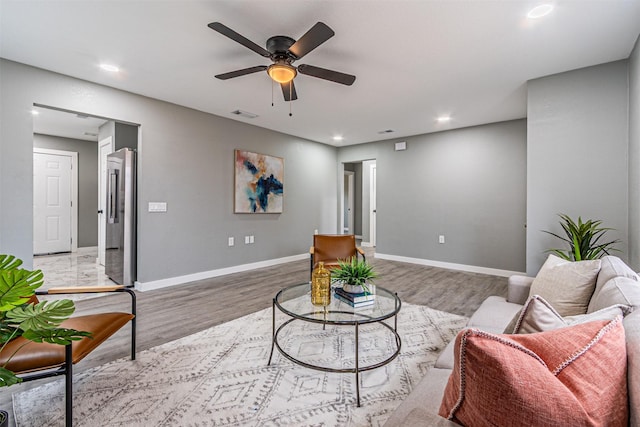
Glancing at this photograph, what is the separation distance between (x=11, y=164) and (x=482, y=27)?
14.4 feet

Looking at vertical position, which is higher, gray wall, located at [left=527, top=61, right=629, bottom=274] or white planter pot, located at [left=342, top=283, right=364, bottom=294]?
gray wall, located at [left=527, top=61, right=629, bottom=274]

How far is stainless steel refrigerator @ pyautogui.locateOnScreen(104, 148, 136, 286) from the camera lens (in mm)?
3877

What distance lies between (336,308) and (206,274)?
2973 mm

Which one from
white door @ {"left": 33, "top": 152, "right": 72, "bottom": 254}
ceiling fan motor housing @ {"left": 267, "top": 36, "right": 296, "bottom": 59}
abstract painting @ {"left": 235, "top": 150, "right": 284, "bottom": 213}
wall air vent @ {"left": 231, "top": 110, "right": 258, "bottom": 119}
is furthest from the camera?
white door @ {"left": 33, "top": 152, "right": 72, "bottom": 254}

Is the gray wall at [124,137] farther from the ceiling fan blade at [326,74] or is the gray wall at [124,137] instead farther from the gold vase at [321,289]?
the gold vase at [321,289]

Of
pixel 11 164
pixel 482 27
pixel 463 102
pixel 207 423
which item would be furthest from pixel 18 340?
pixel 463 102

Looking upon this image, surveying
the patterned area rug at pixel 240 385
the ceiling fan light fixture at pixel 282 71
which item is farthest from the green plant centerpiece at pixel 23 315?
the ceiling fan light fixture at pixel 282 71

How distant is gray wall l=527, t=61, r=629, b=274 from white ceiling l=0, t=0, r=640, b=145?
20 cm

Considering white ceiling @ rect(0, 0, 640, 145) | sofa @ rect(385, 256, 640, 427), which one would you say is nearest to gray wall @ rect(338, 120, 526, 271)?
white ceiling @ rect(0, 0, 640, 145)

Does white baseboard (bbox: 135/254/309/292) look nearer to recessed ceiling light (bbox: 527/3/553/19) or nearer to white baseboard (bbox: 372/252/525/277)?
white baseboard (bbox: 372/252/525/277)

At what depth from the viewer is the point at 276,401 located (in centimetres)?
168

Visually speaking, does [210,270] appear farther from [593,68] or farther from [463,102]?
[593,68]

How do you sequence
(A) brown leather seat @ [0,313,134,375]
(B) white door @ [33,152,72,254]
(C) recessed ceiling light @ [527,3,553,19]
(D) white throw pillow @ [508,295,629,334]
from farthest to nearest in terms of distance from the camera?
(B) white door @ [33,152,72,254] < (C) recessed ceiling light @ [527,3,553,19] < (A) brown leather seat @ [0,313,134,375] < (D) white throw pillow @ [508,295,629,334]

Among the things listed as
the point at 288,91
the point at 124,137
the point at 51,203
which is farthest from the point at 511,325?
the point at 51,203
